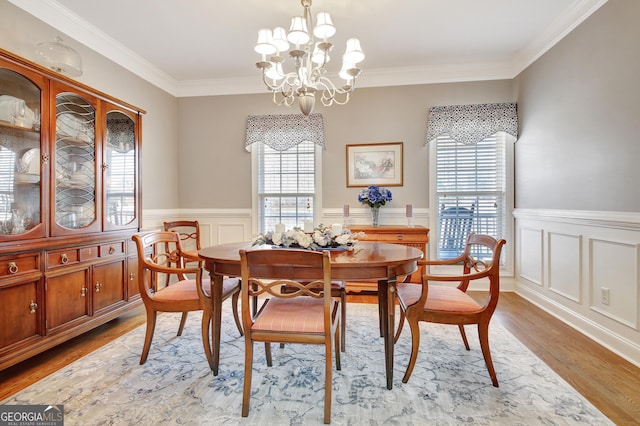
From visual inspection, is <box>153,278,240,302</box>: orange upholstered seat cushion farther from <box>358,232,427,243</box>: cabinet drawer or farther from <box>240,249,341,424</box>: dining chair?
<box>358,232,427,243</box>: cabinet drawer

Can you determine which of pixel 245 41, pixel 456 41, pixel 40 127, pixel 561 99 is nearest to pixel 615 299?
pixel 561 99

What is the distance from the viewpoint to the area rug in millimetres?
1566

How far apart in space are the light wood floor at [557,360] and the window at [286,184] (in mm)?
1899

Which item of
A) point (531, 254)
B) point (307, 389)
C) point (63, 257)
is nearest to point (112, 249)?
point (63, 257)

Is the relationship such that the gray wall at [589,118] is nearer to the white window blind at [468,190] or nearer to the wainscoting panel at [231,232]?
the white window blind at [468,190]

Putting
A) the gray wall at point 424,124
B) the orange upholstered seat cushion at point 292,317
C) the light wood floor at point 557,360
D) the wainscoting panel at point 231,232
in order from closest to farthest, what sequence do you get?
the orange upholstered seat cushion at point 292,317
the light wood floor at point 557,360
the gray wall at point 424,124
the wainscoting panel at point 231,232

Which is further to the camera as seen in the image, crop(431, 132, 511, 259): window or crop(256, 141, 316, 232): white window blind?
crop(256, 141, 316, 232): white window blind

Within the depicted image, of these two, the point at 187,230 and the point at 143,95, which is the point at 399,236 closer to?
the point at 187,230

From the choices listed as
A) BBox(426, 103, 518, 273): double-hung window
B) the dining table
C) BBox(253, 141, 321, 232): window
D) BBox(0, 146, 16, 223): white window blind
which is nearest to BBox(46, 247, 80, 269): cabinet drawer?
BBox(0, 146, 16, 223): white window blind

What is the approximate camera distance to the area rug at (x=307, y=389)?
61.7 inches

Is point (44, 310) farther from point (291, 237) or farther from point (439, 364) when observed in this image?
point (439, 364)

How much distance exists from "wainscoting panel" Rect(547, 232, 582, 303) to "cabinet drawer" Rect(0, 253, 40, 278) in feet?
13.2

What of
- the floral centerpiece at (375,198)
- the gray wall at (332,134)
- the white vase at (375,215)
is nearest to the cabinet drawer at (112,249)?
the gray wall at (332,134)

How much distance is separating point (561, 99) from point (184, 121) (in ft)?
14.0
